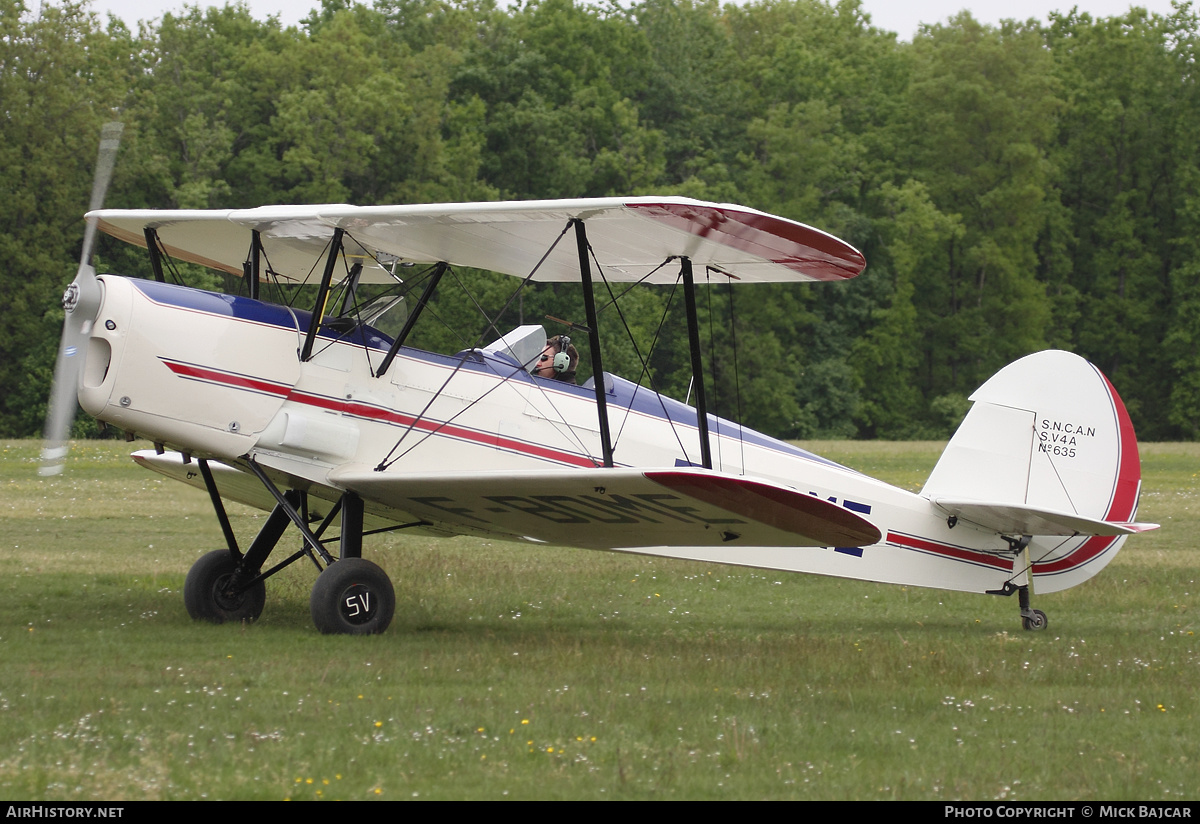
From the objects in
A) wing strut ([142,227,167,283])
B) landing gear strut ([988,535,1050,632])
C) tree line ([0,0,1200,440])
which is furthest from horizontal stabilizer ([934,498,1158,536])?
tree line ([0,0,1200,440])

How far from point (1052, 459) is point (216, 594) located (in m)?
6.35

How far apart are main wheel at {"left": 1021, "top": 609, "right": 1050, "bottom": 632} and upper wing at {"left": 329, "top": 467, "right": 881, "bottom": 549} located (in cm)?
245

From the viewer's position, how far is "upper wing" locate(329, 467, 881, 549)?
7324 millimetres

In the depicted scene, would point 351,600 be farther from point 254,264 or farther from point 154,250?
point 154,250

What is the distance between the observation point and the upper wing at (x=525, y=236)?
7570 millimetres

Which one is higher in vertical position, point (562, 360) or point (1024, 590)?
point (562, 360)

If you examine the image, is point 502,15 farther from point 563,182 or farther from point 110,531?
point 110,531

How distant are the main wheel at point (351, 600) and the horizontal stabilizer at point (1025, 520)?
4.31 meters

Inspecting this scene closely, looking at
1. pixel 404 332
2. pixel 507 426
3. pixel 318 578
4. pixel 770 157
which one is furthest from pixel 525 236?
pixel 770 157

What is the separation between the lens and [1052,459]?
998 centimetres

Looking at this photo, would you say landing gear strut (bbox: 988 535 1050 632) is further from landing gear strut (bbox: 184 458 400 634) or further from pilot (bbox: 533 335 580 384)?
landing gear strut (bbox: 184 458 400 634)

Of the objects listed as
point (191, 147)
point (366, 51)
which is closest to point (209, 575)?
point (191, 147)
